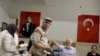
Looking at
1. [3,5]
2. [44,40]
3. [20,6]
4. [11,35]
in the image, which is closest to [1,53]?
[11,35]

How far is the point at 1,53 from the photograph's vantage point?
11.3ft

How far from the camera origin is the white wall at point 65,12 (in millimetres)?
7926

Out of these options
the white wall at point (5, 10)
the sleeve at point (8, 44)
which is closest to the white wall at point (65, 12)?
the white wall at point (5, 10)

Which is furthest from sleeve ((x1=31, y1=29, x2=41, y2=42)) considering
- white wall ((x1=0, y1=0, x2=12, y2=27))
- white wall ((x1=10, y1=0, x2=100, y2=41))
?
white wall ((x1=10, y1=0, x2=100, y2=41))

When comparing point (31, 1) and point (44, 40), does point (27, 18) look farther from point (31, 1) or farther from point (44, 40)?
point (44, 40)

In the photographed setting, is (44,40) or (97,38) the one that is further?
(97,38)

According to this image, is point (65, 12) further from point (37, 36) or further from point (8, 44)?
point (37, 36)

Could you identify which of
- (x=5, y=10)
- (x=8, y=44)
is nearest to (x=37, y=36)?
(x=8, y=44)

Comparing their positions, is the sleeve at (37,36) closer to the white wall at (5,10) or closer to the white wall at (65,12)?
the white wall at (5,10)

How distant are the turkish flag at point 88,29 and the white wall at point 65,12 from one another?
0.14 metres

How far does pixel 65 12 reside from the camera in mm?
8016

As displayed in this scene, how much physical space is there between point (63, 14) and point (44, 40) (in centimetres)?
489

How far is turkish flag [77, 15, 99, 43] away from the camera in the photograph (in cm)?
788

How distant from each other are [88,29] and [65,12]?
0.99 metres
